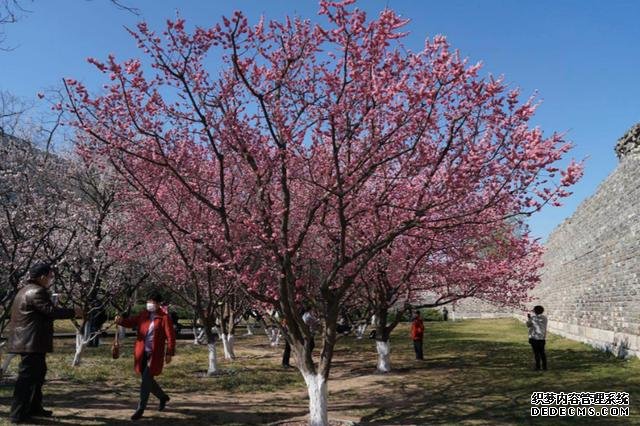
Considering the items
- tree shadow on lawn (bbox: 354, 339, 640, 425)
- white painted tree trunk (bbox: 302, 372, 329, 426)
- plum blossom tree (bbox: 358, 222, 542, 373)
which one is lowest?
tree shadow on lawn (bbox: 354, 339, 640, 425)

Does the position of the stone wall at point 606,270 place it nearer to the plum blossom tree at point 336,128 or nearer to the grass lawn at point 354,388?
the grass lawn at point 354,388

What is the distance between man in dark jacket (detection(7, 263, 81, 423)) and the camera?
656 centimetres

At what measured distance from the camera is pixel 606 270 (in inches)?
722

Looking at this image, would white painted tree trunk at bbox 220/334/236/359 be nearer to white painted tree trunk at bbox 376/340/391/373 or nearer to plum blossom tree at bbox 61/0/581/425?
white painted tree trunk at bbox 376/340/391/373

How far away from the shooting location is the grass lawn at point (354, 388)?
8.22 metres

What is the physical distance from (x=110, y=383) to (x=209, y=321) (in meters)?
2.74

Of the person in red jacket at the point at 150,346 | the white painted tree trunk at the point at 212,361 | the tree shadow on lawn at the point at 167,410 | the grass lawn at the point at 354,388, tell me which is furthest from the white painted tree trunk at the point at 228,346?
the person in red jacket at the point at 150,346

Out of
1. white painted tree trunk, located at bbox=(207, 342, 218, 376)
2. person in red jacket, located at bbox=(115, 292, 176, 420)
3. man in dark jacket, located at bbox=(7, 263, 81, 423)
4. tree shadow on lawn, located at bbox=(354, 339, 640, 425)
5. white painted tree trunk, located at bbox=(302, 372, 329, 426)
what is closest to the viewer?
man in dark jacket, located at bbox=(7, 263, 81, 423)

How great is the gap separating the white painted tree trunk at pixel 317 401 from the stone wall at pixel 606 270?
35.9 ft

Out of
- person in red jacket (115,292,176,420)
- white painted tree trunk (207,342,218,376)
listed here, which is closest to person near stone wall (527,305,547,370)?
white painted tree trunk (207,342,218,376)

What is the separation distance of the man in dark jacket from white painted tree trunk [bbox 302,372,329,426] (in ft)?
10.6

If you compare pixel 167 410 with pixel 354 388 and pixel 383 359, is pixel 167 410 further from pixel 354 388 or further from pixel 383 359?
pixel 383 359

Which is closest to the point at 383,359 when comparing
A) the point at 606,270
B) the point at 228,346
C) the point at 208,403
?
the point at 208,403

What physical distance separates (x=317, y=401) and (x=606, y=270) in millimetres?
14872
